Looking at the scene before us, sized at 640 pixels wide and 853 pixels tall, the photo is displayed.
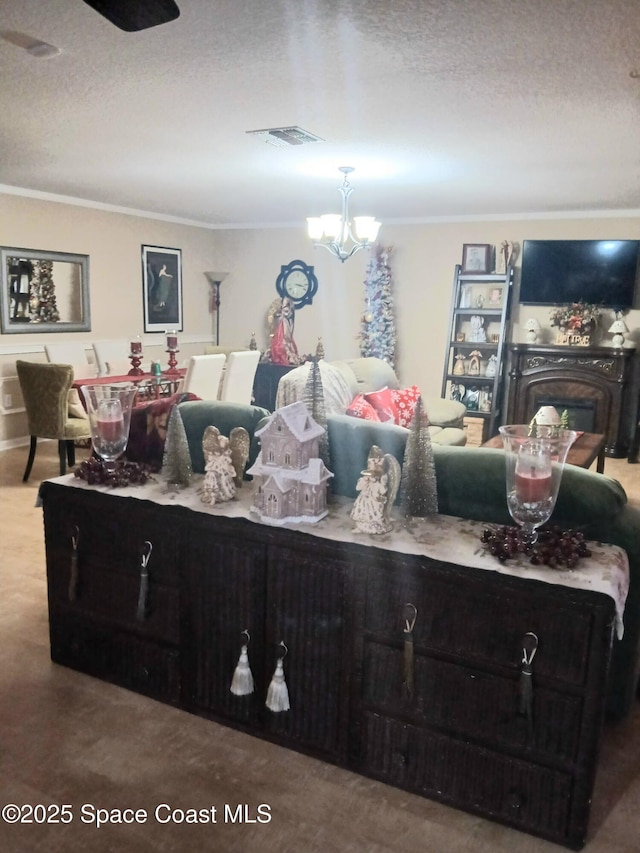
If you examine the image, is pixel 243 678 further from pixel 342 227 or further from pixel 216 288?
pixel 216 288

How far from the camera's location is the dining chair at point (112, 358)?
5.92 m

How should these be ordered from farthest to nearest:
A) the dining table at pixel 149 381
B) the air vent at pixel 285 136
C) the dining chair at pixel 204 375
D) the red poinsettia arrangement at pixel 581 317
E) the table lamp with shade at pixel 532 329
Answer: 1. the table lamp with shade at pixel 532 329
2. the red poinsettia arrangement at pixel 581 317
3. the dining table at pixel 149 381
4. the dining chair at pixel 204 375
5. the air vent at pixel 285 136

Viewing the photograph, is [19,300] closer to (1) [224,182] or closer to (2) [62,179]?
(2) [62,179]

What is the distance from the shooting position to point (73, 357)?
5.76m

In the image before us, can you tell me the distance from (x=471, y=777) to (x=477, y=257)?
18.2 feet

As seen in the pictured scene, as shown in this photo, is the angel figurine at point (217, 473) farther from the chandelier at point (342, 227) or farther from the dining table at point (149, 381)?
the dining table at point (149, 381)

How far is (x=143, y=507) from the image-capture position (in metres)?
2.20

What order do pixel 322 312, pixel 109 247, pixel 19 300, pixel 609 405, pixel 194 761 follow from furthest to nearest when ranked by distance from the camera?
pixel 322 312, pixel 109 247, pixel 609 405, pixel 19 300, pixel 194 761

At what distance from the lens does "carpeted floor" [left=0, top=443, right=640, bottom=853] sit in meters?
1.74

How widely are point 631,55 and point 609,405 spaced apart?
4.26 meters

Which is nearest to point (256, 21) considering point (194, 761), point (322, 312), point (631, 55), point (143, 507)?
point (631, 55)

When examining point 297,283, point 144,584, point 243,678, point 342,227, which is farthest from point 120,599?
point 297,283

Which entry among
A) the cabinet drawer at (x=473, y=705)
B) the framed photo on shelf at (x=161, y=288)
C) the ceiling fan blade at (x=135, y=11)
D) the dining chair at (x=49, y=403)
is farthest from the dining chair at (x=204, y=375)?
the cabinet drawer at (x=473, y=705)

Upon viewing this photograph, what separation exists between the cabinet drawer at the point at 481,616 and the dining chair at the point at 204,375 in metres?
3.35
